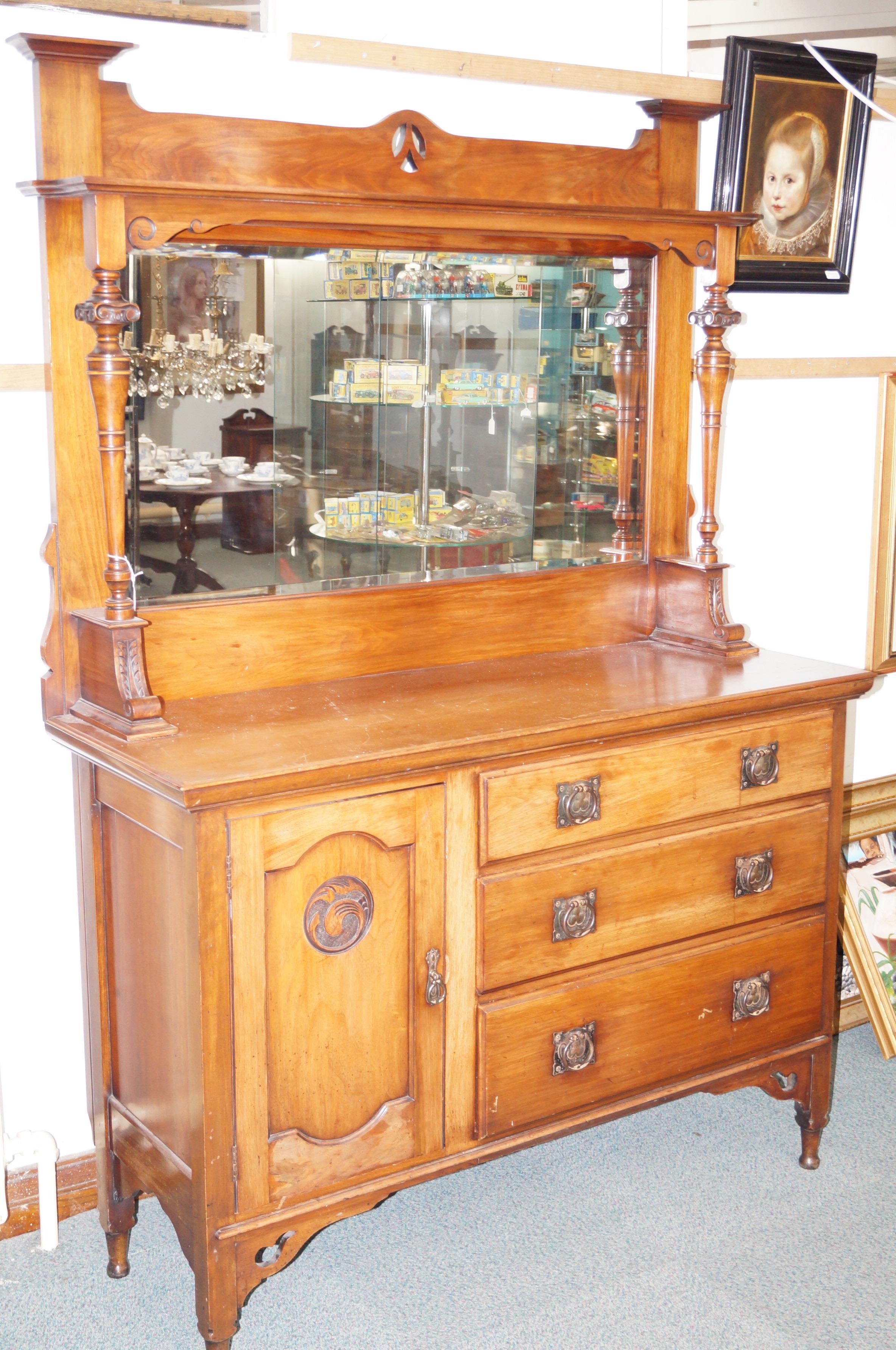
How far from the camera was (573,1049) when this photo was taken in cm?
272

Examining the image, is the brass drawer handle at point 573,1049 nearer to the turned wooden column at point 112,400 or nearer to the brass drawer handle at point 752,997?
the brass drawer handle at point 752,997

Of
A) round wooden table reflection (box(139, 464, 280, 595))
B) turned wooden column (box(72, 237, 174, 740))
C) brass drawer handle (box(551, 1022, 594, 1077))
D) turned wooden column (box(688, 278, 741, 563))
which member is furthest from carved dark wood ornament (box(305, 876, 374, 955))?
turned wooden column (box(688, 278, 741, 563))

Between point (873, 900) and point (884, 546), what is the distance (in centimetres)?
100

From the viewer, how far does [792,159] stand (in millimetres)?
3355

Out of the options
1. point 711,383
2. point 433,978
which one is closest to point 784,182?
point 711,383

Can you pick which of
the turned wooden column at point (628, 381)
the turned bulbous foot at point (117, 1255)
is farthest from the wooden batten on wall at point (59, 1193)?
the turned wooden column at point (628, 381)

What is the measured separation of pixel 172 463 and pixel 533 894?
1062 millimetres

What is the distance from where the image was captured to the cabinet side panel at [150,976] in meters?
2.36

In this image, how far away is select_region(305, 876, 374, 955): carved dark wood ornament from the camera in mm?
2383

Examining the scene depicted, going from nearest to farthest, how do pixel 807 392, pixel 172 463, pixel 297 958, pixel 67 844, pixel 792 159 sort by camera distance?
1. pixel 297 958
2. pixel 172 463
3. pixel 67 844
4. pixel 792 159
5. pixel 807 392

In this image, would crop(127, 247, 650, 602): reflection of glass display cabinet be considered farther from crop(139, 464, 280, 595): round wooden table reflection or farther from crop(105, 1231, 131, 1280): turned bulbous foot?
crop(105, 1231, 131, 1280): turned bulbous foot

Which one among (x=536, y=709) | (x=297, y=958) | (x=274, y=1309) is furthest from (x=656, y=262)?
(x=274, y=1309)

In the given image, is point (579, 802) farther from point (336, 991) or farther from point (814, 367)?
point (814, 367)

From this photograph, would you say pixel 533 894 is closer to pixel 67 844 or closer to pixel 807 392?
pixel 67 844
